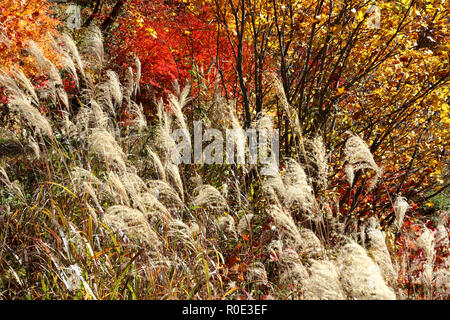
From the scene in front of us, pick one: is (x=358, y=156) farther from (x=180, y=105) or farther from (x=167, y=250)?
(x=180, y=105)

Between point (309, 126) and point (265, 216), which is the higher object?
point (309, 126)

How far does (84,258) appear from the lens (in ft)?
8.85

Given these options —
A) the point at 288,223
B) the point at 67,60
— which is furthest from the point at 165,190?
the point at 67,60

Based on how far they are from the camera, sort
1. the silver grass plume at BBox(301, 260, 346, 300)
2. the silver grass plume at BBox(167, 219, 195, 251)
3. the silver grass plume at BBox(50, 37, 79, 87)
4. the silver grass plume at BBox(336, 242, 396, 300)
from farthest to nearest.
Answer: the silver grass plume at BBox(50, 37, 79, 87)
the silver grass plume at BBox(167, 219, 195, 251)
the silver grass plume at BBox(301, 260, 346, 300)
the silver grass plume at BBox(336, 242, 396, 300)

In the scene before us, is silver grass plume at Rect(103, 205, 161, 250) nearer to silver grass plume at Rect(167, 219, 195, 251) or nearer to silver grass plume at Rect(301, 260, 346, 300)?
silver grass plume at Rect(167, 219, 195, 251)

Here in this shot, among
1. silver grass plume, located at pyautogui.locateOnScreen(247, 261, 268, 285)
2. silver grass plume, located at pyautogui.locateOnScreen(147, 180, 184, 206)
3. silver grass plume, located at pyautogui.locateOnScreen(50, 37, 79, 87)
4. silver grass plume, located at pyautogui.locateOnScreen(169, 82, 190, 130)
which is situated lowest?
silver grass plume, located at pyautogui.locateOnScreen(247, 261, 268, 285)

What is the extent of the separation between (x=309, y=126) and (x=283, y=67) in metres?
0.70

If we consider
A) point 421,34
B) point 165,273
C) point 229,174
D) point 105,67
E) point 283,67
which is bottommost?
point 165,273

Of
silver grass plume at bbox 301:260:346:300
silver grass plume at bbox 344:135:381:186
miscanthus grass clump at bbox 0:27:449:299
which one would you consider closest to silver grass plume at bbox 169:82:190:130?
miscanthus grass clump at bbox 0:27:449:299

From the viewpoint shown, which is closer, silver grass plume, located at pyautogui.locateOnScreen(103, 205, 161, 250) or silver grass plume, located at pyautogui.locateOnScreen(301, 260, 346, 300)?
silver grass plume, located at pyautogui.locateOnScreen(301, 260, 346, 300)

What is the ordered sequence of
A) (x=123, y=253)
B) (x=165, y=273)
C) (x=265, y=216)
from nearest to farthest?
1. (x=165, y=273)
2. (x=123, y=253)
3. (x=265, y=216)
